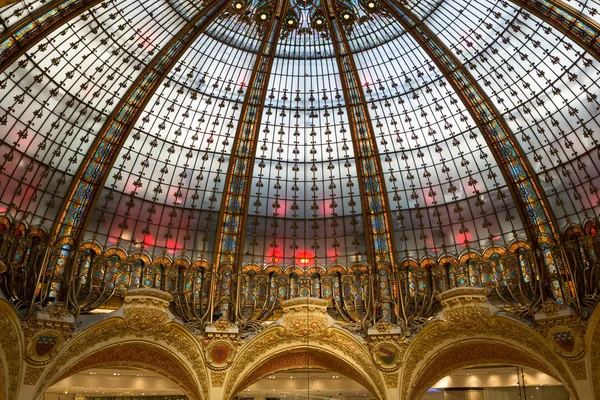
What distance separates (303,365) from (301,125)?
38.0 feet

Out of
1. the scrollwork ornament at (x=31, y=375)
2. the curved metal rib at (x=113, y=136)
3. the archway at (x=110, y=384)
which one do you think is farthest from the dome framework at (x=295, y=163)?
the archway at (x=110, y=384)

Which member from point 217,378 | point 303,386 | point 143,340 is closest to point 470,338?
point 303,386

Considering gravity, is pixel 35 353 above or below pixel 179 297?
below

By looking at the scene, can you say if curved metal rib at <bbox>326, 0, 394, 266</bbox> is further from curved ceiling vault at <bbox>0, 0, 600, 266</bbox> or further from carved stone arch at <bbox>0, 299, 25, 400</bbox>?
carved stone arch at <bbox>0, 299, 25, 400</bbox>

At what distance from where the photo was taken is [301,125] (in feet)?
85.8

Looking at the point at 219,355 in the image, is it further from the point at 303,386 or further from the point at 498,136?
the point at 498,136

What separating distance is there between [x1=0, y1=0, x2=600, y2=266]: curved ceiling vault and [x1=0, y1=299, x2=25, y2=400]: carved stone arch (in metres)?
4.17

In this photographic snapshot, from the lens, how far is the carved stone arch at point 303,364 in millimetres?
22391

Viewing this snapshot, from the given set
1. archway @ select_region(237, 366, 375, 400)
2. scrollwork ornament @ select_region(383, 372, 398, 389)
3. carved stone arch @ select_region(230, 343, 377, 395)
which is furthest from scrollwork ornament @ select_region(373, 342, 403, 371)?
archway @ select_region(237, 366, 375, 400)

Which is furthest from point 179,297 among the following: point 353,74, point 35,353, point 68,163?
point 353,74

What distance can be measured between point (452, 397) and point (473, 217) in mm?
9774

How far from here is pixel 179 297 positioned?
23.4 metres

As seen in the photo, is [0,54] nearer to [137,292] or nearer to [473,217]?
[137,292]

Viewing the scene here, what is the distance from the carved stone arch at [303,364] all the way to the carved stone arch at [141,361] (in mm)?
2232
